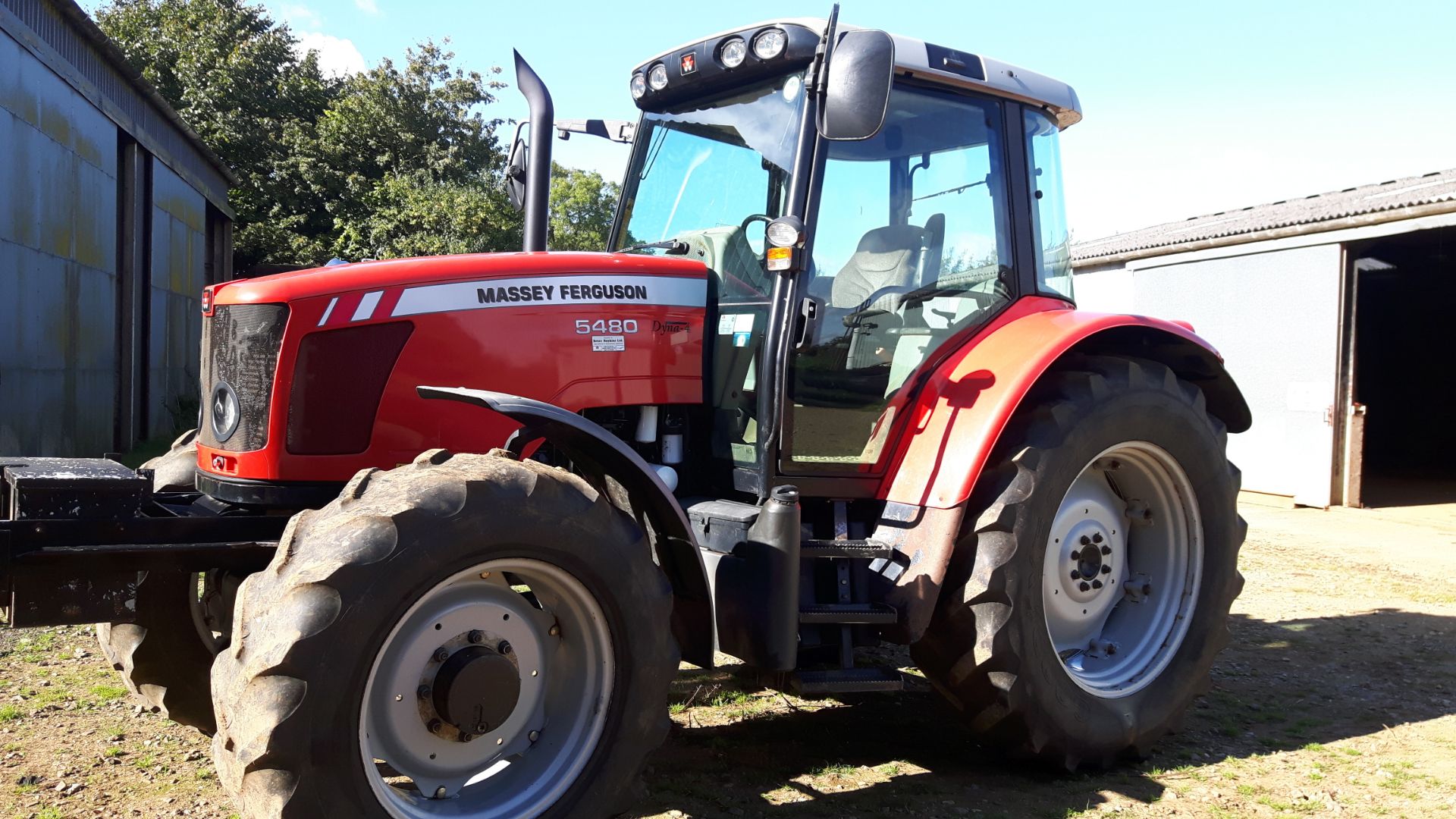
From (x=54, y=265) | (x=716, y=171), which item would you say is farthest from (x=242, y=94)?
(x=716, y=171)

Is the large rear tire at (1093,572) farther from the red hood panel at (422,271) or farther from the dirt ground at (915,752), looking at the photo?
the red hood panel at (422,271)

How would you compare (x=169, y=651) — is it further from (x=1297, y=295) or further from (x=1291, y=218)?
(x=1291, y=218)

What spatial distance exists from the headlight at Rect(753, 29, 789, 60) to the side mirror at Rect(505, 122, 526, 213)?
3.11 ft

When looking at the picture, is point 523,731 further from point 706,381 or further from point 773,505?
point 706,381

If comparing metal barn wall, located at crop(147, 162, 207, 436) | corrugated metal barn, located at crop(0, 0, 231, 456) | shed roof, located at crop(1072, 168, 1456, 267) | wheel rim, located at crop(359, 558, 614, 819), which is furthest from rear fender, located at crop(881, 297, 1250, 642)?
metal barn wall, located at crop(147, 162, 207, 436)

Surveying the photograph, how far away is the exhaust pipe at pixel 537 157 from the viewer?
3.99 meters

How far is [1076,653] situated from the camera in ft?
14.1

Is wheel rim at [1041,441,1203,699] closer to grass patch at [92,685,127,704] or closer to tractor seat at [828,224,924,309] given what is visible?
tractor seat at [828,224,924,309]

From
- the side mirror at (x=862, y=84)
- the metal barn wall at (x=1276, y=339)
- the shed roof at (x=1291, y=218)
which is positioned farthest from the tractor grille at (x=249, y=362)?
the metal barn wall at (x=1276, y=339)

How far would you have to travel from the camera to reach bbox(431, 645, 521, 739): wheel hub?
2.87 metres

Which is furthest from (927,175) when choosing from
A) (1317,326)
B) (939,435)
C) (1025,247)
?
(1317,326)

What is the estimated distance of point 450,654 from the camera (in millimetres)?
2932

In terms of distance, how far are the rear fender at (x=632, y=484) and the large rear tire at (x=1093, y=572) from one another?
0.80 metres

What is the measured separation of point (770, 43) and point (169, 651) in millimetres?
2871
